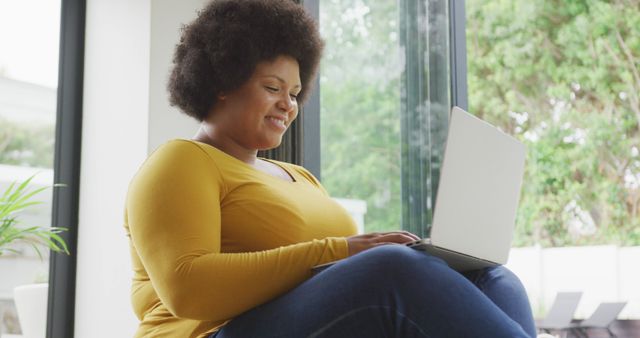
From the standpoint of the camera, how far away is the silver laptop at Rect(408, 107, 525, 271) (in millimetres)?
1220

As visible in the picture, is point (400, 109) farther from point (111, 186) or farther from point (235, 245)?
point (235, 245)

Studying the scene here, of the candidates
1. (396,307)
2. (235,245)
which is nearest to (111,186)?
(235,245)

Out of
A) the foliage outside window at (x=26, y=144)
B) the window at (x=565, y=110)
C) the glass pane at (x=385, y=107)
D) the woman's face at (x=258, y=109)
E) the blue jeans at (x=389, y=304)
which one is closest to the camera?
the blue jeans at (x=389, y=304)

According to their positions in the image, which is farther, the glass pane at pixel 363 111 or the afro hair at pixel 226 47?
the glass pane at pixel 363 111

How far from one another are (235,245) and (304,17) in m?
0.71

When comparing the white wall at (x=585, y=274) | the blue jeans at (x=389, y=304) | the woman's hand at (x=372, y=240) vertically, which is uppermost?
the woman's hand at (x=372, y=240)

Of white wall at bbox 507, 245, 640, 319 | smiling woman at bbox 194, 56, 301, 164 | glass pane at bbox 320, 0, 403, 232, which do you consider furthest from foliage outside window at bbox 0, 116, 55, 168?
white wall at bbox 507, 245, 640, 319

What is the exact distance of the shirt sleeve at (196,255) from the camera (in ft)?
4.00

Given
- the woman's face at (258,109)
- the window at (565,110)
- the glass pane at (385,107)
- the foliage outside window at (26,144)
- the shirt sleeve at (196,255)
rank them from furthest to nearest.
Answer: the window at (565,110), the foliage outside window at (26,144), the glass pane at (385,107), the woman's face at (258,109), the shirt sleeve at (196,255)

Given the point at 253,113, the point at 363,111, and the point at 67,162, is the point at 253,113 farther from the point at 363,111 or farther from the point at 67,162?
the point at 67,162

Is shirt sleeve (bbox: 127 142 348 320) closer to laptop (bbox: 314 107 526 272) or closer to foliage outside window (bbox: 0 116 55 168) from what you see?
laptop (bbox: 314 107 526 272)

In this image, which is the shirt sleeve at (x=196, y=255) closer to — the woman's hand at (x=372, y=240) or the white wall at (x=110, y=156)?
the woman's hand at (x=372, y=240)

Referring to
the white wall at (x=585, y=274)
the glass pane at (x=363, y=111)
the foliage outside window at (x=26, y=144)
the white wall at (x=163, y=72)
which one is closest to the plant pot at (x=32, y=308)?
the foliage outside window at (x=26, y=144)

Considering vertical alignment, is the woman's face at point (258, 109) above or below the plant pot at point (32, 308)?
above
